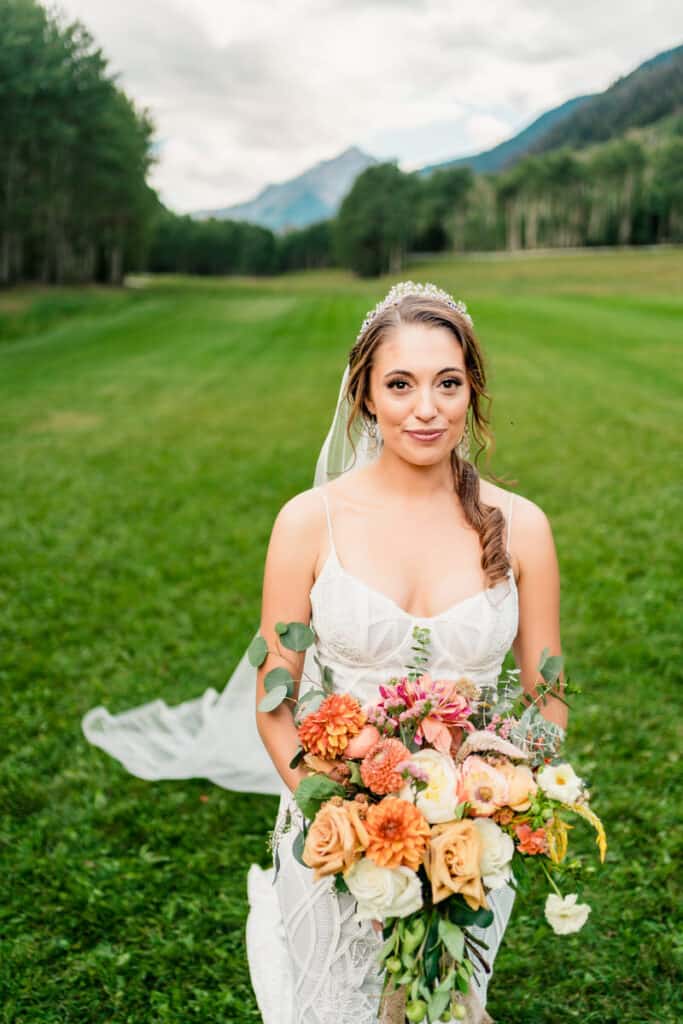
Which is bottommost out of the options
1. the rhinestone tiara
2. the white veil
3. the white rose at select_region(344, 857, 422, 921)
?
the white veil

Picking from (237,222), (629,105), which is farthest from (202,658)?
Answer: (629,105)

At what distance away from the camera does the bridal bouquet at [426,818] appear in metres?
1.78

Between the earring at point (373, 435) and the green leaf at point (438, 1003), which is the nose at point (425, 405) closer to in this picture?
the earring at point (373, 435)

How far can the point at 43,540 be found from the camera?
29.6 ft

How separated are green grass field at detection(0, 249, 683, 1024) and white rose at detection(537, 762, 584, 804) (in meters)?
1.59

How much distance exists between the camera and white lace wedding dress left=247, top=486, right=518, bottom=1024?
2.54 metres

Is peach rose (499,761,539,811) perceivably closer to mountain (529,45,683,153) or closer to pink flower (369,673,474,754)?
pink flower (369,673,474,754)

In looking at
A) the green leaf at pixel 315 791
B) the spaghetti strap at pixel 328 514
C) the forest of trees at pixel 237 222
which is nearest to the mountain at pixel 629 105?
the forest of trees at pixel 237 222

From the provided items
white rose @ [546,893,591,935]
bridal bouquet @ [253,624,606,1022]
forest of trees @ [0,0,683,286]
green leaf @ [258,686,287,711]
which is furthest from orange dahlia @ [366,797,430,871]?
forest of trees @ [0,0,683,286]

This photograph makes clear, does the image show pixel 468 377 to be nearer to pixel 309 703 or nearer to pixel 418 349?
pixel 418 349

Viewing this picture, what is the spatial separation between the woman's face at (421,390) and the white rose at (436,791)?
3.15 ft

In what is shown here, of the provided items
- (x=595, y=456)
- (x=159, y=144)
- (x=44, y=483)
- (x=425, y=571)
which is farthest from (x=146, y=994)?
(x=159, y=144)

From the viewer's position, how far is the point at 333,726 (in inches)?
74.2

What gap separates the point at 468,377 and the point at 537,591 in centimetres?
73
